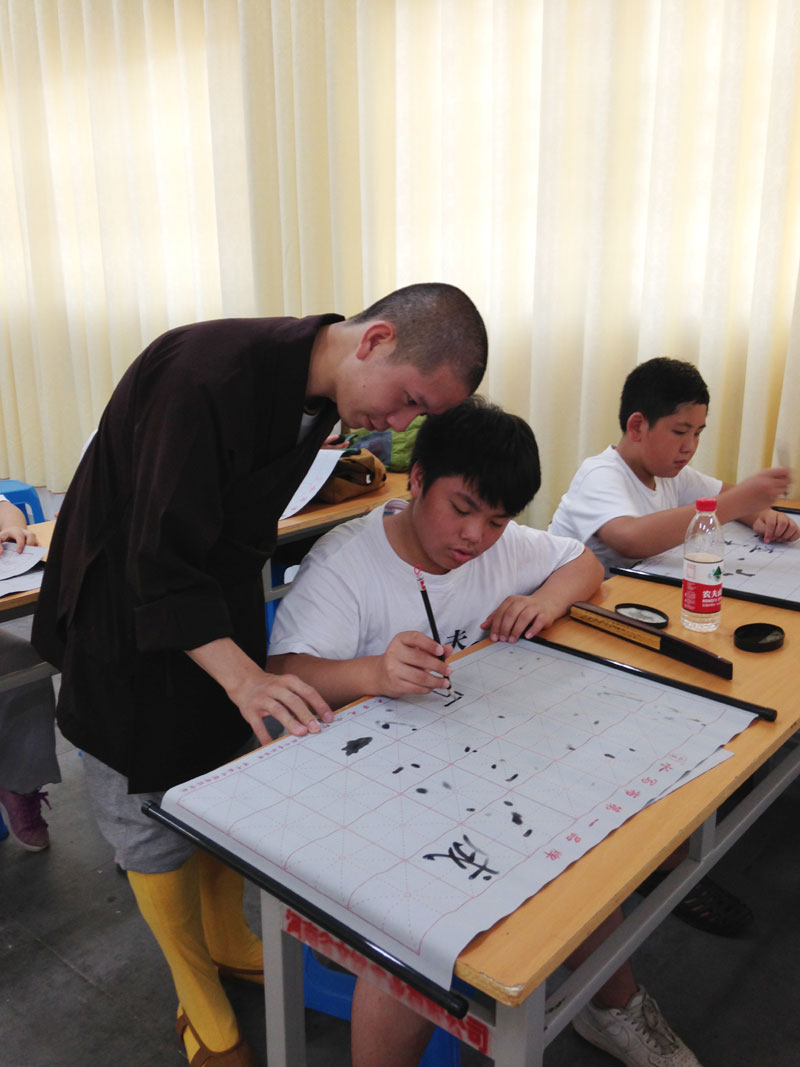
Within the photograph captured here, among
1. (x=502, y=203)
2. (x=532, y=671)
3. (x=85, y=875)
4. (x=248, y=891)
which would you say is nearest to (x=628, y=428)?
(x=532, y=671)

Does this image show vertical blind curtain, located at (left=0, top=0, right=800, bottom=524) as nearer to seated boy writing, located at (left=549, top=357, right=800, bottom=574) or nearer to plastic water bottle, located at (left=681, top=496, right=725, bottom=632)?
seated boy writing, located at (left=549, top=357, right=800, bottom=574)

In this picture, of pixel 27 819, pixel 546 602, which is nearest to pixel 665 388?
pixel 546 602

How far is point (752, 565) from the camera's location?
1713 millimetres

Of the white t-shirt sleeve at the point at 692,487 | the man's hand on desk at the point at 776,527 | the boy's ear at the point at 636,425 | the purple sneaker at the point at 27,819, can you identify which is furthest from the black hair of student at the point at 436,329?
the purple sneaker at the point at 27,819

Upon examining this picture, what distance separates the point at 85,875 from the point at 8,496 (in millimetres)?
1742

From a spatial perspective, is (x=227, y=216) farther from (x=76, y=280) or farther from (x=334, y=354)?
(x=334, y=354)

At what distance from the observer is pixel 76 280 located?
4113 millimetres

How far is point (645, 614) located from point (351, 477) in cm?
111

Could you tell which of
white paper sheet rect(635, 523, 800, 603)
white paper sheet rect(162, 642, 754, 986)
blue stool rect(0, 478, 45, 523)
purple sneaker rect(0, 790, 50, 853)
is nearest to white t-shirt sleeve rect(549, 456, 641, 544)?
white paper sheet rect(635, 523, 800, 603)

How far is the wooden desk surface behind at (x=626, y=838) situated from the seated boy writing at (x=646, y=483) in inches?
17.1

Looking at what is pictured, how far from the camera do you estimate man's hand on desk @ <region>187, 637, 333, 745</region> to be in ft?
3.22

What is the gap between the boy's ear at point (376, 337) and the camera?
40.7 inches

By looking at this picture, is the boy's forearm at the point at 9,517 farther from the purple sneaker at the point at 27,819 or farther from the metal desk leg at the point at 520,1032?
the metal desk leg at the point at 520,1032

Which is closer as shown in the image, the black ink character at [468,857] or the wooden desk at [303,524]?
the black ink character at [468,857]
